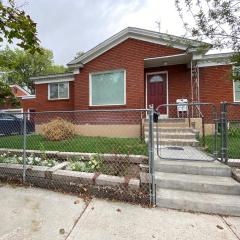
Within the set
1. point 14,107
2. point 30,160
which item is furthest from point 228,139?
point 14,107

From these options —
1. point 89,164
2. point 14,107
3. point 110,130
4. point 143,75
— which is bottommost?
point 89,164

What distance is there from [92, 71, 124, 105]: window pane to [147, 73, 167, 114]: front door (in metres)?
1.82

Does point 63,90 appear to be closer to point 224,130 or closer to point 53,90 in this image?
point 53,90

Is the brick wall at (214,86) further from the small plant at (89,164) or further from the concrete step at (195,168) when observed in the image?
the small plant at (89,164)

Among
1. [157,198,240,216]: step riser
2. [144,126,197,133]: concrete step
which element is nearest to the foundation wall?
[144,126,197,133]: concrete step

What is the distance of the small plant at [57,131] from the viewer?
9802 mm

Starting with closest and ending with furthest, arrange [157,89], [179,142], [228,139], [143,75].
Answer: [228,139]
[179,142]
[143,75]
[157,89]

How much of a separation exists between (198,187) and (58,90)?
12.9 metres

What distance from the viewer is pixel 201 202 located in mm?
4078

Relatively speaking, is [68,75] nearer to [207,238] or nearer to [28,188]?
[28,188]

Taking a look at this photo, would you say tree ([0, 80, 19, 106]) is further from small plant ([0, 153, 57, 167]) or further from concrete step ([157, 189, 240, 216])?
Result: concrete step ([157, 189, 240, 216])

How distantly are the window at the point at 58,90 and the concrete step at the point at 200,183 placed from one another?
11736mm

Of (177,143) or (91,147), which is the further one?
(177,143)

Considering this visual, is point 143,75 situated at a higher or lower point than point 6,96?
higher
